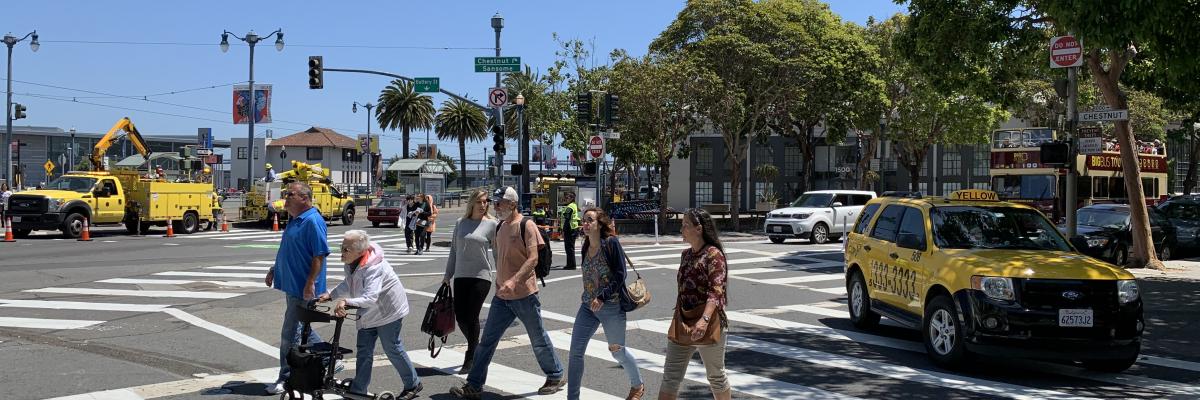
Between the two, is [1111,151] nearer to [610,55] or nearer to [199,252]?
[610,55]

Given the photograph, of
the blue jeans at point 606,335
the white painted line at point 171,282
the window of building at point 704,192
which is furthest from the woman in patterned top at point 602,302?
the window of building at point 704,192

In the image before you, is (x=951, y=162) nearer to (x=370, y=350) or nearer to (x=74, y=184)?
(x=74, y=184)

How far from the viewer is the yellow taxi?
28.5 feet

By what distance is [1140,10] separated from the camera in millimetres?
10984

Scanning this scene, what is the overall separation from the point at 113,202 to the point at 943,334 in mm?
27632

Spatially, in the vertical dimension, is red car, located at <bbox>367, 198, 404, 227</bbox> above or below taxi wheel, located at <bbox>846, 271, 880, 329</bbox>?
above

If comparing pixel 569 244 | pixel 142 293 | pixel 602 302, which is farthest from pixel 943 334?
pixel 142 293

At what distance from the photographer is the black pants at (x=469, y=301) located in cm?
858

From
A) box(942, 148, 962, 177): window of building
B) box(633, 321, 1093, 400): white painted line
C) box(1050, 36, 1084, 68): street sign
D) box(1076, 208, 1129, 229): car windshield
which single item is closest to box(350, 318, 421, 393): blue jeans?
box(633, 321, 1093, 400): white painted line

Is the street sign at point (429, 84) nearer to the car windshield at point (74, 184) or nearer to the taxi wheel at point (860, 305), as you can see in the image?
the car windshield at point (74, 184)

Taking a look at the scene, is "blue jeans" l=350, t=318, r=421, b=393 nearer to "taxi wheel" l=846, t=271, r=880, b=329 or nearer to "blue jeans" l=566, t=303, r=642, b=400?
"blue jeans" l=566, t=303, r=642, b=400

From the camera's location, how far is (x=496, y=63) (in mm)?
31328

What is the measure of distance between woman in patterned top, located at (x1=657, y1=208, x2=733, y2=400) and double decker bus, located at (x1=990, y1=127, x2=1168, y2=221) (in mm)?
21720

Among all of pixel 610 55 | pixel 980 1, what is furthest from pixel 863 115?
pixel 980 1
